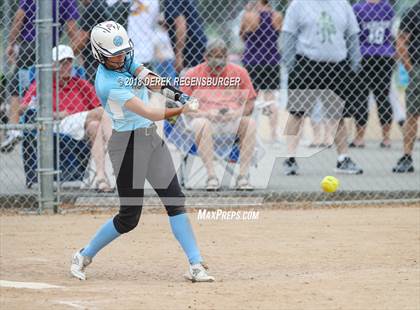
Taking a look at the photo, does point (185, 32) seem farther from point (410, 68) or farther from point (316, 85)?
point (410, 68)

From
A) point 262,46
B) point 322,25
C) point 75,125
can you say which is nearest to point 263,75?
point 262,46

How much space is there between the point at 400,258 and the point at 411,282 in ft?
2.82

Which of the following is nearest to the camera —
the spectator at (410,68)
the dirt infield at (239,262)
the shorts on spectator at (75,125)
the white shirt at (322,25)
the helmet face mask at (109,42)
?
the dirt infield at (239,262)

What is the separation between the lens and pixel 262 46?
11508 millimetres

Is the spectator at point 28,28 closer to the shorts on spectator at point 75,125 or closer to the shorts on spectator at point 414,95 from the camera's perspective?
the shorts on spectator at point 75,125

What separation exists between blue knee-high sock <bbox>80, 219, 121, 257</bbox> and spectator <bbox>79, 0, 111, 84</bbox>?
3.41 meters

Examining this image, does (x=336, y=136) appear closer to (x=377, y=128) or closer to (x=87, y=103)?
(x=87, y=103)

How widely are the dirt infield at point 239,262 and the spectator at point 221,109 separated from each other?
772mm

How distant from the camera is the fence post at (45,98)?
29.2ft

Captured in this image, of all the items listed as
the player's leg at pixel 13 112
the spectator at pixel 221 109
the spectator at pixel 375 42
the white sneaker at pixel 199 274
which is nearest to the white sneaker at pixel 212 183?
the spectator at pixel 221 109

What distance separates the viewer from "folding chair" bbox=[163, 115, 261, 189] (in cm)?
973

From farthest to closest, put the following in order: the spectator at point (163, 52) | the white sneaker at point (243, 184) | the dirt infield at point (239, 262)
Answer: the spectator at point (163, 52), the white sneaker at point (243, 184), the dirt infield at point (239, 262)

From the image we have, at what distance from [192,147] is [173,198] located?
3311 millimetres

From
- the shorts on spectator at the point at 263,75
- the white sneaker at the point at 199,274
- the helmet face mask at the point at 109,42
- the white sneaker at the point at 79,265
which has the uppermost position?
the helmet face mask at the point at 109,42
